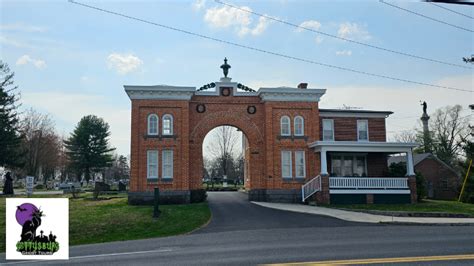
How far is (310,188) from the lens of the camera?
26.5m

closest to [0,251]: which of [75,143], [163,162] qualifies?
[163,162]

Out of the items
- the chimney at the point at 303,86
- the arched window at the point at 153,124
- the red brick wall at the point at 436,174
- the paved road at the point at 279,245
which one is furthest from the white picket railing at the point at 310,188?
the red brick wall at the point at 436,174

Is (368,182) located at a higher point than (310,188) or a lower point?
higher

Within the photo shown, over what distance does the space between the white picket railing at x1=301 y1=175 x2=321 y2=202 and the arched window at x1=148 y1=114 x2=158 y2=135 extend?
34.0 feet

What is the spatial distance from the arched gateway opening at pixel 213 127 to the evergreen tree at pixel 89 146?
3955 centimetres

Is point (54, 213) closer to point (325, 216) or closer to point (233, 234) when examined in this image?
point (233, 234)

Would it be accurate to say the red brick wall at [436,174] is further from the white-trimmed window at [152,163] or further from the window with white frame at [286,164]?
the white-trimmed window at [152,163]

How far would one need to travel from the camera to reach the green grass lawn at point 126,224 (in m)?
15.4

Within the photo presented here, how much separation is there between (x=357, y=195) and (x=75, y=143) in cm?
4945

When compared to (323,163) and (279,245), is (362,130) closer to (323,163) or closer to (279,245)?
(323,163)

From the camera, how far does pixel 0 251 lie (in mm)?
13969

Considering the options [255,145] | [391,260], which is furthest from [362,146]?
[391,260]

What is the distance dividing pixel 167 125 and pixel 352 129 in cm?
1330

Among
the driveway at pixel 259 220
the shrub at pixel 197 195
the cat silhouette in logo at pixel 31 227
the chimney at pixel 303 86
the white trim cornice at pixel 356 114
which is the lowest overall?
the driveway at pixel 259 220
